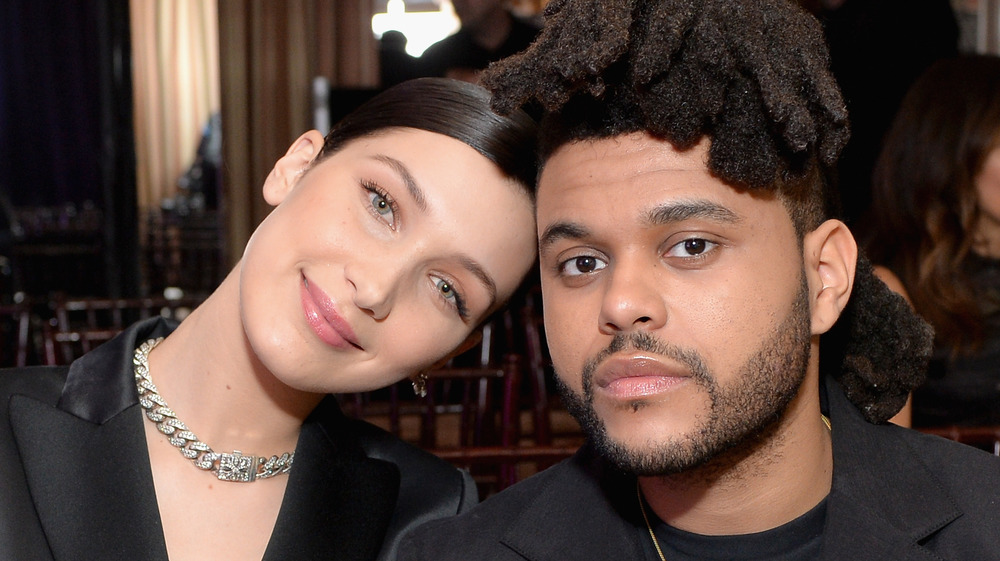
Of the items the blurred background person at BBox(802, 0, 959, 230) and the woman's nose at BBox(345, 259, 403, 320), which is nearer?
the woman's nose at BBox(345, 259, 403, 320)

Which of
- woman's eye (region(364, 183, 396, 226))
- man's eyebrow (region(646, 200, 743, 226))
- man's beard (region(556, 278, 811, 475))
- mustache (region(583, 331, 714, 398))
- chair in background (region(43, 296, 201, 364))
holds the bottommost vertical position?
chair in background (region(43, 296, 201, 364))

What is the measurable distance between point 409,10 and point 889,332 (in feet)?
19.2

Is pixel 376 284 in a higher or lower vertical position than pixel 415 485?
higher

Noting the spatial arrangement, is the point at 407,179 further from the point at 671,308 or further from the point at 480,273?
the point at 671,308

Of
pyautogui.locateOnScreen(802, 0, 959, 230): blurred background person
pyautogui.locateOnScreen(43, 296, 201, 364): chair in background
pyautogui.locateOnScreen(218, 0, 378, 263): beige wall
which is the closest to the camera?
pyautogui.locateOnScreen(43, 296, 201, 364): chair in background

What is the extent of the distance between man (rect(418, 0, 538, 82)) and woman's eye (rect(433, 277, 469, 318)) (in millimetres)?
2834

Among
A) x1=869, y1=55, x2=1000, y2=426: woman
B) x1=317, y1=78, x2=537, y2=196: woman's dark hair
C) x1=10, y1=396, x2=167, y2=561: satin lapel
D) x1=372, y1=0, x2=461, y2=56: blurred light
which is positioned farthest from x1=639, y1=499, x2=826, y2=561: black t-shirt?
x1=372, y1=0, x2=461, y2=56: blurred light

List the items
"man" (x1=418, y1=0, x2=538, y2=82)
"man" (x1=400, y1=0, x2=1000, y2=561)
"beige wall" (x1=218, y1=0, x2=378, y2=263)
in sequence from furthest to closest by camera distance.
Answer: "beige wall" (x1=218, y1=0, x2=378, y2=263), "man" (x1=418, y1=0, x2=538, y2=82), "man" (x1=400, y1=0, x2=1000, y2=561)

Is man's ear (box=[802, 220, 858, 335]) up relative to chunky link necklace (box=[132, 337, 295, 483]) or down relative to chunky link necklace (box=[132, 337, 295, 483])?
up

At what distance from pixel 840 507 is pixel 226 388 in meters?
0.96

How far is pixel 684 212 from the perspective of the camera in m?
1.34

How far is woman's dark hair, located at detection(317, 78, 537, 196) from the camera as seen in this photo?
157 cm

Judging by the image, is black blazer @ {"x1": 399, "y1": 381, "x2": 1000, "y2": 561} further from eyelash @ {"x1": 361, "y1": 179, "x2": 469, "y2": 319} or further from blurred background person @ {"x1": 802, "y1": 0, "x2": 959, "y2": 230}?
blurred background person @ {"x1": 802, "y1": 0, "x2": 959, "y2": 230}

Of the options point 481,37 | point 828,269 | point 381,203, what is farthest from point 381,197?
point 481,37
